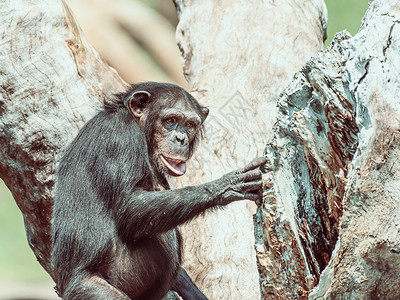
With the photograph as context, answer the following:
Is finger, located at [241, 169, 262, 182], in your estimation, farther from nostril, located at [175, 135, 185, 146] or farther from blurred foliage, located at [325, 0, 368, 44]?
blurred foliage, located at [325, 0, 368, 44]

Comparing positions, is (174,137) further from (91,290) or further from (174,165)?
(91,290)

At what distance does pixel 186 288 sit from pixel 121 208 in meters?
1.17

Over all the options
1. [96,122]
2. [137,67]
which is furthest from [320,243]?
[137,67]

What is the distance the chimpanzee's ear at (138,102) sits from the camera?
4.85 metres

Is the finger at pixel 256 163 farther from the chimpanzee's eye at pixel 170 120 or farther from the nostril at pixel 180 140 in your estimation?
the chimpanzee's eye at pixel 170 120

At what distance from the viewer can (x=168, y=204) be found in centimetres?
423

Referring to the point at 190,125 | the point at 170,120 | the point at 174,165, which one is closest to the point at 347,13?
the point at 190,125

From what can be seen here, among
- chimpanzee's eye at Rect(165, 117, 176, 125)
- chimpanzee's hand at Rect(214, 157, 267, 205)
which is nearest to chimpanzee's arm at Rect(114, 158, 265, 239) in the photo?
chimpanzee's hand at Rect(214, 157, 267, 205)

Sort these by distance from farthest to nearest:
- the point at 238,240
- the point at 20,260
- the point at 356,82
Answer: the point at 20,260, the point at 238,240, the point at 356,82

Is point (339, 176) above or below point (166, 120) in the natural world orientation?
below

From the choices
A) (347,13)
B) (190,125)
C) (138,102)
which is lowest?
(190,125)

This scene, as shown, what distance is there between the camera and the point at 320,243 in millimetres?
3465

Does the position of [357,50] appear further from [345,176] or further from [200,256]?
[200,256]

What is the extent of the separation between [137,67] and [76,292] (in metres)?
8.93
